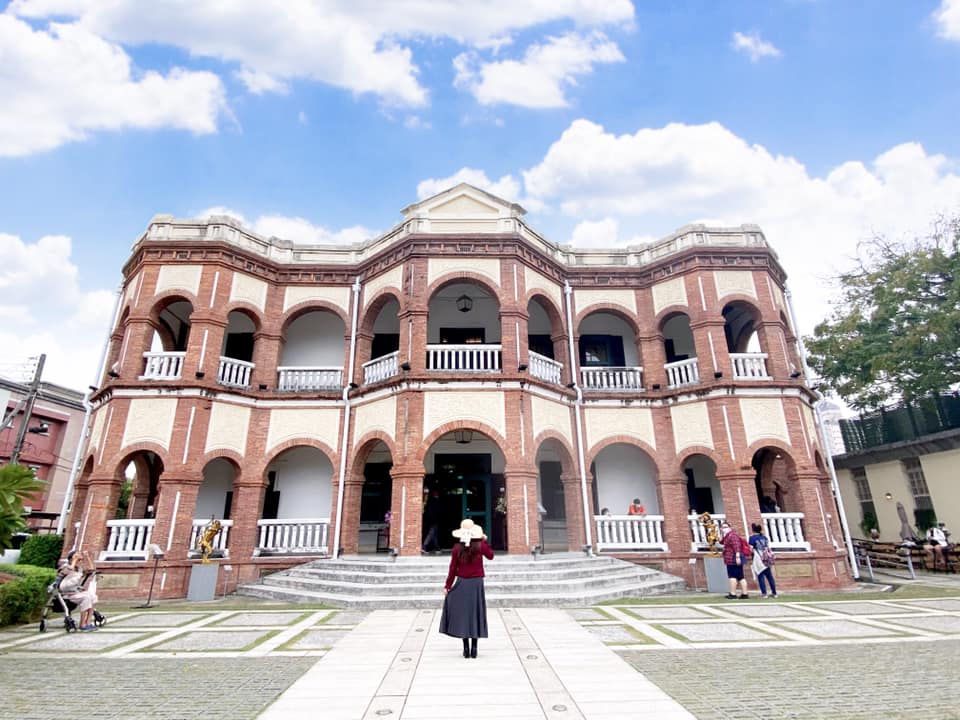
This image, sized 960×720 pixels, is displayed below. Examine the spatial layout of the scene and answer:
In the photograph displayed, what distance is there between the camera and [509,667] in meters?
5.48

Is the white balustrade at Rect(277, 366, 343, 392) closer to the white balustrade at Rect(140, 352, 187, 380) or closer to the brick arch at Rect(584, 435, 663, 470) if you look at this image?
the white balustrade at Rect(140, 352, 187, 380)

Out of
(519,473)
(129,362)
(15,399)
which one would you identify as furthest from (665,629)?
(15,399)

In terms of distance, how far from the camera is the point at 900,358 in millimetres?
17078

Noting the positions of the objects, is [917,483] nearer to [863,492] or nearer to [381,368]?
[863,492]

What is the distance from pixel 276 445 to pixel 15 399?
25.5m

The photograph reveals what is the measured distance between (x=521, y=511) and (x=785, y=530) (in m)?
6.94

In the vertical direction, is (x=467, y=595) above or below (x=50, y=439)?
below

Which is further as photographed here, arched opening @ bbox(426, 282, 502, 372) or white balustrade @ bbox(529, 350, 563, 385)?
arched opening @ bbox(426, 282, 502, 372)

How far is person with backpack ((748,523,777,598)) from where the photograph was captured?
11.2 meters

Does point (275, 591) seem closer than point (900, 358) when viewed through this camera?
Yes

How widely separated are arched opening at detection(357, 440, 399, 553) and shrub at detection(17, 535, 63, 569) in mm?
8196

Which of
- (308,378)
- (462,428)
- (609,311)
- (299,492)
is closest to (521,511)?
(462,428)

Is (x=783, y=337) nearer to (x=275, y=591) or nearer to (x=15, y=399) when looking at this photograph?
(x=275, y=591)

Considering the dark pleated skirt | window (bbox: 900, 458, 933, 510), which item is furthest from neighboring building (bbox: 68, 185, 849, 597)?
the dark pleated skirt
